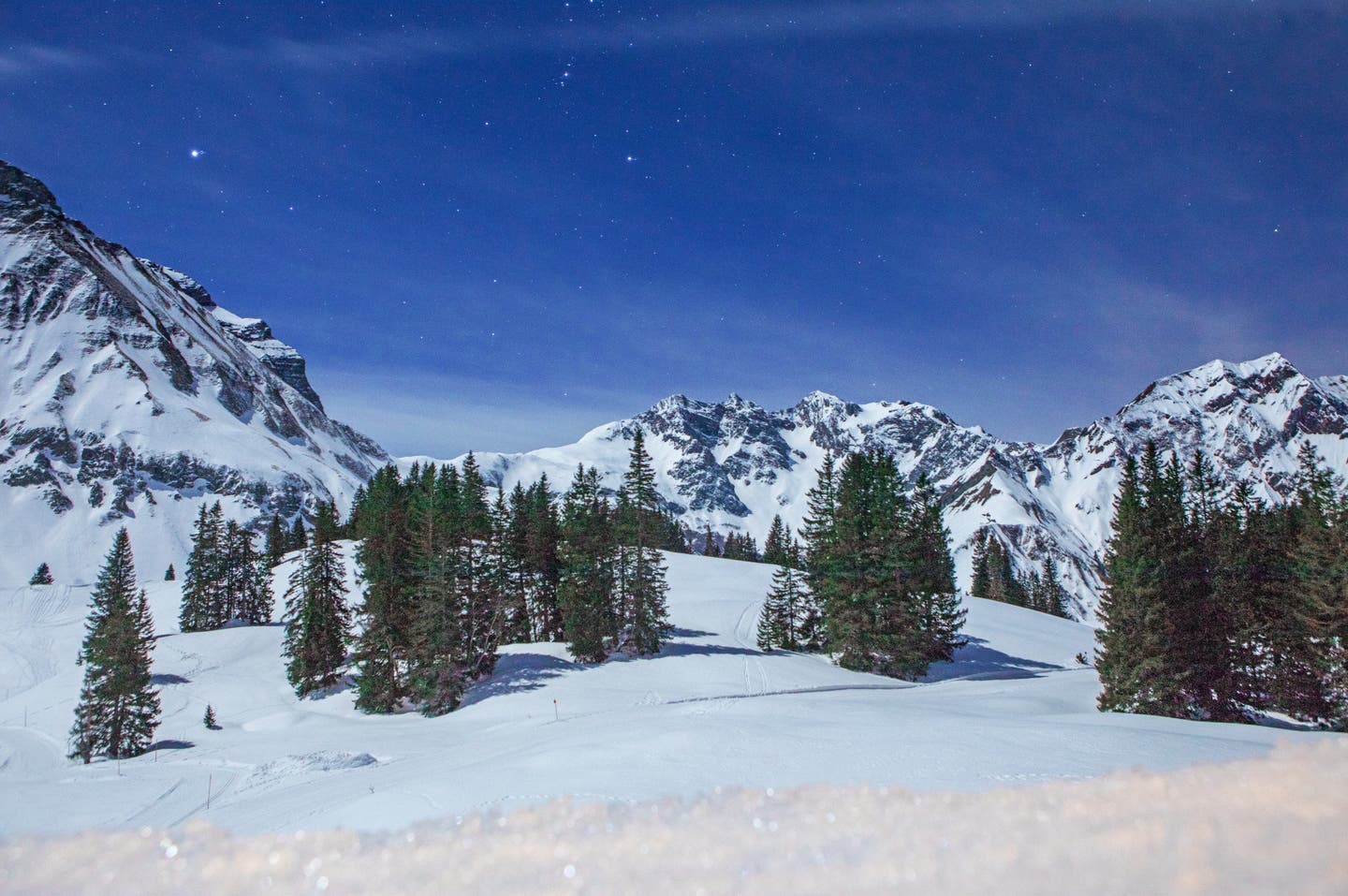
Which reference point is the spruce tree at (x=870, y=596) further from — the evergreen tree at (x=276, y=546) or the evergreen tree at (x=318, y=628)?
the evergreen tree at (x=276, y=546)

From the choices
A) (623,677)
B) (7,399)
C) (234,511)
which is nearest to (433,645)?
(623,677)

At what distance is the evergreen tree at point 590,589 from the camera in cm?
3588

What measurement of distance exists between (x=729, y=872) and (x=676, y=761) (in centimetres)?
518

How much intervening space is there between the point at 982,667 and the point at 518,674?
2848cm

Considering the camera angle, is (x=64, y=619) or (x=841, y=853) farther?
(x=64, y=619)

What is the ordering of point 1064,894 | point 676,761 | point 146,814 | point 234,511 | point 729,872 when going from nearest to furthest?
point 1064,894 → point 729,872 → point 676,761 → point 146,814 → point 234,511

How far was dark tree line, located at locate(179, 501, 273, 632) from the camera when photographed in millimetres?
65188

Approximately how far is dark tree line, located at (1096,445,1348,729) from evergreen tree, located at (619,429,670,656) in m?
20.9

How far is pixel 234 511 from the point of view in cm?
18350

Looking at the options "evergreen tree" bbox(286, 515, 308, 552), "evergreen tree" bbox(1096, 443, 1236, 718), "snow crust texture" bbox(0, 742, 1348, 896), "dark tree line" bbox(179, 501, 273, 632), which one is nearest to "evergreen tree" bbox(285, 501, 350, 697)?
"dark tree line" bbox(179, 501, 273, 632)

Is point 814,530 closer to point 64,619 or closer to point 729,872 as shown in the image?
point 729,872

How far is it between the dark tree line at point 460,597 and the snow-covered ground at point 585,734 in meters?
1.80

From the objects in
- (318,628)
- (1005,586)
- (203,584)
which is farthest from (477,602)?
(1005,586)

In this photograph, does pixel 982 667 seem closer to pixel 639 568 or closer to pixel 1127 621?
pixel 1127 621
